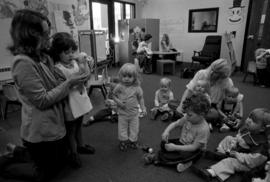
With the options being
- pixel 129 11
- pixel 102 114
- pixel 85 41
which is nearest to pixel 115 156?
pixel 102 114

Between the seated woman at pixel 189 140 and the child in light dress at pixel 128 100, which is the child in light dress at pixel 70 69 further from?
the seated woman at pixel 189 140

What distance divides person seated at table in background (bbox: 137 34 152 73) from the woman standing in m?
4.32

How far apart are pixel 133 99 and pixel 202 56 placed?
Result: 14.5 feet

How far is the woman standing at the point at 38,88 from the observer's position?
1171mm

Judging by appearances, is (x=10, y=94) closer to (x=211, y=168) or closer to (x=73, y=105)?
(x=73, y=105)

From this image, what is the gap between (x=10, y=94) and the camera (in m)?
2.82

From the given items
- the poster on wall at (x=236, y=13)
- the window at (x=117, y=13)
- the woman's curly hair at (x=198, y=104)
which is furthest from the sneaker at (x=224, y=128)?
the window at (x=117, y=13)

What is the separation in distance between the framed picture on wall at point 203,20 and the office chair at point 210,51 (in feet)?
1.94

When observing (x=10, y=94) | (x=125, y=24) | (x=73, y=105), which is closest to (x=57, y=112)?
(x=73, y=105)

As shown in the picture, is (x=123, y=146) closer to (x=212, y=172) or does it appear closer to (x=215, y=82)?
(x=212, y=172)

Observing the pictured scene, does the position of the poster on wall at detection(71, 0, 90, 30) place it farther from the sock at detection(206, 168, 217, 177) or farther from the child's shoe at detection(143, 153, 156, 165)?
the sock at detection(206, 168, 217, 177)

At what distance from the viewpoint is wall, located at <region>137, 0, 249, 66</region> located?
5742mm

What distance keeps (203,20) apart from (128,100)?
215 inches

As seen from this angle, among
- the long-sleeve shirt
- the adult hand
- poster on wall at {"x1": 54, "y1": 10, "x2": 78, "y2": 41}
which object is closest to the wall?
poster on wall at {"x1": 54, "y1": 10, "x2": 78, "y2": 41}
